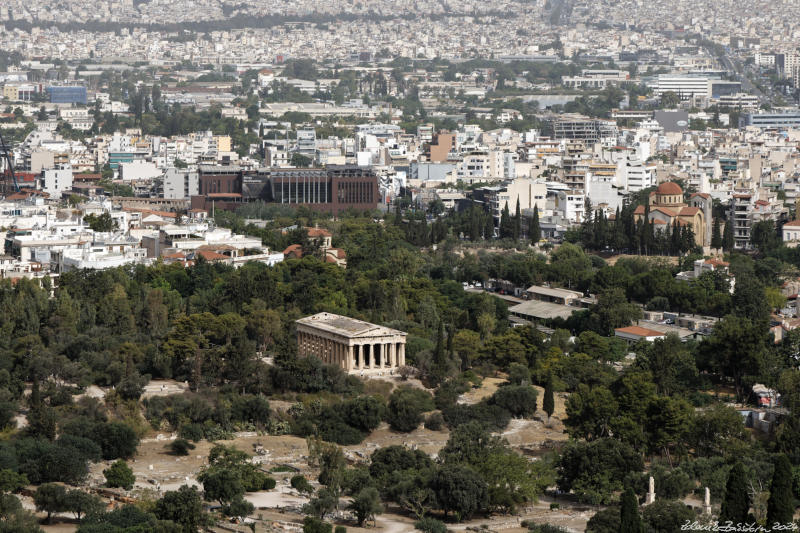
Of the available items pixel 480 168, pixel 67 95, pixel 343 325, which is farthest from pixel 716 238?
pixel 67 95

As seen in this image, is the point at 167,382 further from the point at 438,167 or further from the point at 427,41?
the point at 427,41

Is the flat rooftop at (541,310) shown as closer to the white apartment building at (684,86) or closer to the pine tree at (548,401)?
the pine tree at (548,401)

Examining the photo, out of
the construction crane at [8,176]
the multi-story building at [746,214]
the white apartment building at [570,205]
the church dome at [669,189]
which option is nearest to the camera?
the multi-story building at [746,214]

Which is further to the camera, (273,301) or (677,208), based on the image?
(677,208)

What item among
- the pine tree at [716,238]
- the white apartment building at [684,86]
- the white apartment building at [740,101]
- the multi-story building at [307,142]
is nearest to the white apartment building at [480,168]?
Result: the multi-story building at [307,142]

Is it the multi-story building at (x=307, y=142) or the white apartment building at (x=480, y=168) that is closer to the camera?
the white apartment building at (x=480, y=168)

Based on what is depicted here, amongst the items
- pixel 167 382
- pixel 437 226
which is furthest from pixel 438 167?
pixel 167 382
